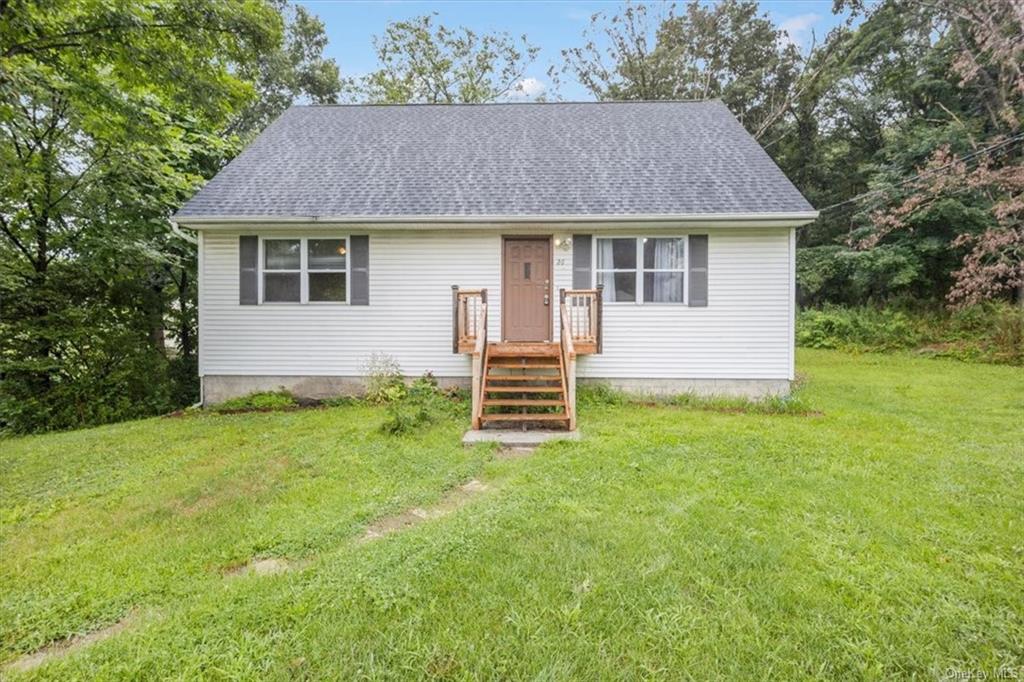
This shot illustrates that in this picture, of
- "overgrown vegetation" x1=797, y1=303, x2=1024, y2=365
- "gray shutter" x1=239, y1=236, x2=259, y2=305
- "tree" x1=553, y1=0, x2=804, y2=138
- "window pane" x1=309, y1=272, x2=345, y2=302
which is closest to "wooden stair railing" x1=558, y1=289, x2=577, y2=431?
"window pane" x1=309, y1=272, x2=345, y2=302

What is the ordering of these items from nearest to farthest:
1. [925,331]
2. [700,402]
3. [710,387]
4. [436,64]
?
[700,402], [710,387], [925,331], [436,64]

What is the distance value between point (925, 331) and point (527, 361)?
1348cm

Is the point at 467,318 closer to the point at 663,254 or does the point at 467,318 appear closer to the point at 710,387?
the point at 663,254

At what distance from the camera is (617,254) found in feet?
26.0

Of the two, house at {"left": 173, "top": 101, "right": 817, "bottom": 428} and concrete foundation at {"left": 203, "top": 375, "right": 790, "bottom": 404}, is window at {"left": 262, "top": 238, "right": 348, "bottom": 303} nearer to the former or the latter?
house at {"left": 173, "top": 101, "right": 817, "bottom": 428}

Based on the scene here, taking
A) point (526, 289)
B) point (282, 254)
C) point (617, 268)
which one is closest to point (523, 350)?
point (526, 289)

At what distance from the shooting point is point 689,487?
412 centimetres

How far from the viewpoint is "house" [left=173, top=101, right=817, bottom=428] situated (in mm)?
7590

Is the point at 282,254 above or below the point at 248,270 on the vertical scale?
above

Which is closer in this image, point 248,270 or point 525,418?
point 525,418

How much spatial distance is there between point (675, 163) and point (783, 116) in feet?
57.2

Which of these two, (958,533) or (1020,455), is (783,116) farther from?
(958,533)

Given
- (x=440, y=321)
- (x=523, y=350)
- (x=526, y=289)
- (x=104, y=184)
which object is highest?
(x=104, y=184)

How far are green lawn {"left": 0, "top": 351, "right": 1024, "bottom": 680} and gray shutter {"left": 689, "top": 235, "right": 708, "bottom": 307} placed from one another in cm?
274
